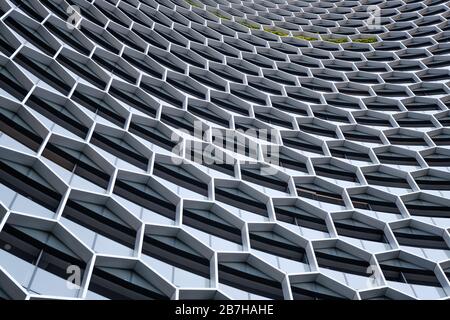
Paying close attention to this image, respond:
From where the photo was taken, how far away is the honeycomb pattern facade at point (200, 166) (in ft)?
42.8

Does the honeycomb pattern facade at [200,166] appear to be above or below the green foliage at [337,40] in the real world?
below

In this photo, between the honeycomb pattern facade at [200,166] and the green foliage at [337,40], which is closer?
the honeycomb pattern facade at [200,166]

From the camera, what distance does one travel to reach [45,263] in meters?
11.7

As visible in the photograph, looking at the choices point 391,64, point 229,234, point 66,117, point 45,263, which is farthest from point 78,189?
point 391,64

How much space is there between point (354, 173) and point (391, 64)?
49.9ft

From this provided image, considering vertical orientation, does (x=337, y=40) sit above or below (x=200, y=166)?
above

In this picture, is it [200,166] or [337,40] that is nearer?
[200,166]

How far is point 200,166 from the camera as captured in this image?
18.7 m

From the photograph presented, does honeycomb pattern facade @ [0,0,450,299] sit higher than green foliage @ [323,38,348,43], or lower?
lower

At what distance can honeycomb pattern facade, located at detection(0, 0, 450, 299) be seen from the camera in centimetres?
1305

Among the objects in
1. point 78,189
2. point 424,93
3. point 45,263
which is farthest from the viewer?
point 424,93

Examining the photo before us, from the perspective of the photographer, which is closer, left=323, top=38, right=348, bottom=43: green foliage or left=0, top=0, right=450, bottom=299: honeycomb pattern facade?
left=0, top=0, right=450, bottom=299: honeycomb pattern facade
